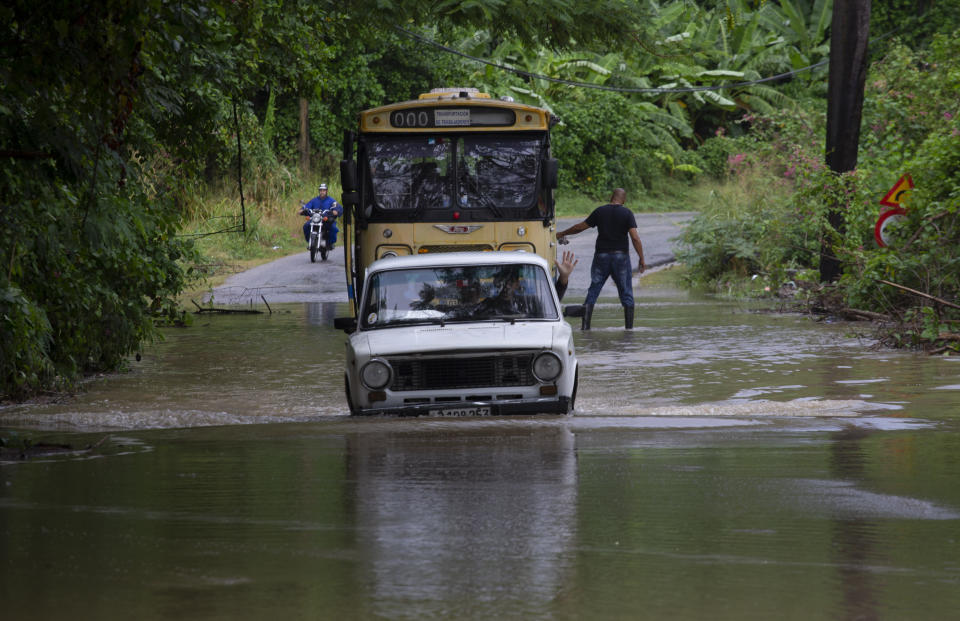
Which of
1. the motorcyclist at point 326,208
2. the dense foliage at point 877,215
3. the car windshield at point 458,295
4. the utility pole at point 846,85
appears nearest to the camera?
the car windshield at point 458,295

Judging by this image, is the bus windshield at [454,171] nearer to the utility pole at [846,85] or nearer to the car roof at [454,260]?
the utility pole at [846,85]

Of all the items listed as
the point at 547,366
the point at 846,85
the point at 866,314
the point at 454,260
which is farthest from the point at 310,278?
the point at 547,366

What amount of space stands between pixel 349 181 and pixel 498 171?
216 centimetres

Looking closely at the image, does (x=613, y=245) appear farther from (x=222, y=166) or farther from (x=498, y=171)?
(x=222, y=166)

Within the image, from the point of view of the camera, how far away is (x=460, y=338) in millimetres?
10805

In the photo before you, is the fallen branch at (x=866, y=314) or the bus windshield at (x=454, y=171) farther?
the bus windshield at (x=454, y=171)

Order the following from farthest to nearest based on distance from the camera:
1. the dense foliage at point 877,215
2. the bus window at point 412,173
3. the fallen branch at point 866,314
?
the bus window at point 412,173 < the fallen branch at point 866,314 < the dense foliage at point 877,215

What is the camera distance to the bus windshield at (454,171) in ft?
63.8

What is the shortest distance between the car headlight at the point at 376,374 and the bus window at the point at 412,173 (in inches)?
351

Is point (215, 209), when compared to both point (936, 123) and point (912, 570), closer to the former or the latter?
point (936, 123)

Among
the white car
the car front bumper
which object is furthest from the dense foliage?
the car front bumper

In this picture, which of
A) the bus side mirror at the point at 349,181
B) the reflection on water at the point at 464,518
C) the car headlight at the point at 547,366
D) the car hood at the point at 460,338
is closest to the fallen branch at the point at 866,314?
the bus side mirror at the point at 349,181

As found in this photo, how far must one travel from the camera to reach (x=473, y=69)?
50219 mm

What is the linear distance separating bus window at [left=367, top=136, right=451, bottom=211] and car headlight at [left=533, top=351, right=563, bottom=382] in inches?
352
